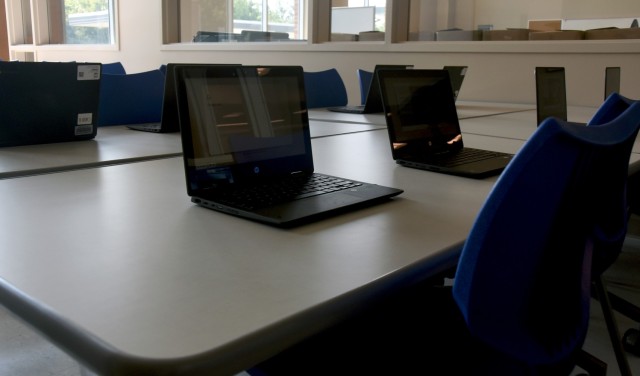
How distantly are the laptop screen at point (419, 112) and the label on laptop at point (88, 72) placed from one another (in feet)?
2.99

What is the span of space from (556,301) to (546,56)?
143 inches

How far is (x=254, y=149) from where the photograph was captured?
1.14 metres

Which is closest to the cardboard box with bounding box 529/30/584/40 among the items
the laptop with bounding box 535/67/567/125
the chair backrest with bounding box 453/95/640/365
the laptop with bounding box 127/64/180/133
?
the laptop with bounding box 535/67/567/125

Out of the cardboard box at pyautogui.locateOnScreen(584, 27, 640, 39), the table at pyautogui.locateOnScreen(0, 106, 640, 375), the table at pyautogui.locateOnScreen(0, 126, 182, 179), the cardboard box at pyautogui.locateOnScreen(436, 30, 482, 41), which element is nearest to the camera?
the table at pyautogui.locateOnScreen(0, 106, 640, 375)

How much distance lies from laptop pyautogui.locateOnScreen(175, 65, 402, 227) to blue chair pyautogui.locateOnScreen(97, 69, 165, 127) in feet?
4.38

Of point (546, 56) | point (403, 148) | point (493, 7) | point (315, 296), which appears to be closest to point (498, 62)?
point (546, 56)

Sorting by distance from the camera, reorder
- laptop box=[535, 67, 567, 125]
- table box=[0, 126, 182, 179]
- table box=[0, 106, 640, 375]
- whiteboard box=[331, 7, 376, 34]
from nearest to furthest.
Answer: table box=[0, 106, 640, 375]
table box=[0, 126, 182, 179]
laptop box=[535, 67, 567, 125]
whiteboard box=[331, 7, 376, 34]

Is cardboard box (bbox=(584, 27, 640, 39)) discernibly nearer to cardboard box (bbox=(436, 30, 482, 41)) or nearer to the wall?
the wall

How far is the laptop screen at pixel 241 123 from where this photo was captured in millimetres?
1049

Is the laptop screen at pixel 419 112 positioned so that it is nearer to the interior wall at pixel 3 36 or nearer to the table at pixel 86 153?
the table at pixel 86 153

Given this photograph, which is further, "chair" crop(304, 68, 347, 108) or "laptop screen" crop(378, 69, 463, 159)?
"chair" crop(304, 68, 347, 108)

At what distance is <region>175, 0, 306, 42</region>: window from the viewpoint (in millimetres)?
5805

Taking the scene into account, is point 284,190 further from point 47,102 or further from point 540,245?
point 47,102

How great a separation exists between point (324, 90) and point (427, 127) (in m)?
2.14
